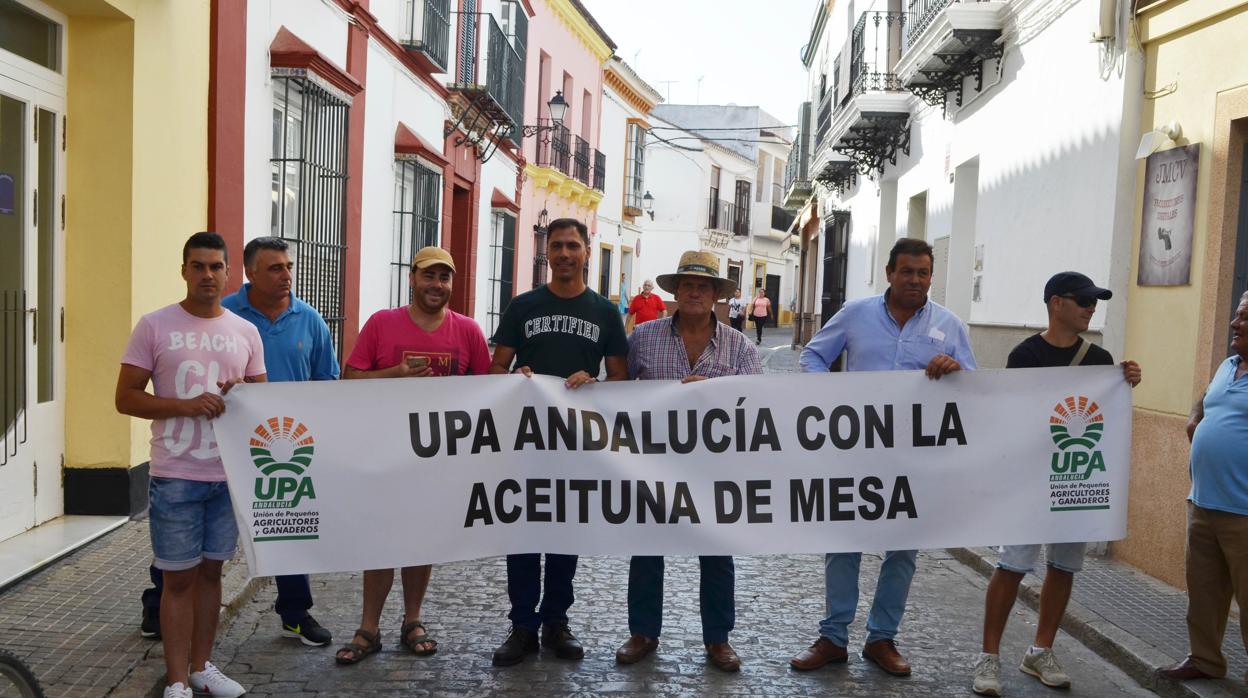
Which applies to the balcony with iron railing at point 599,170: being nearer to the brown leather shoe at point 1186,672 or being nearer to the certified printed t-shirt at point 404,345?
the certified printed t-shirt at point 404,345

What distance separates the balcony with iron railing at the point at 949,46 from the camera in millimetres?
10164

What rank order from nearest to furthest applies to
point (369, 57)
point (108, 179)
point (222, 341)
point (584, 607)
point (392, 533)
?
point (222, 341)
point (392, 533)
point (584, 607)
point (108, 179)
point (369, 57)

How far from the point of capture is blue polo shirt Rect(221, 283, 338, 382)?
501 cm

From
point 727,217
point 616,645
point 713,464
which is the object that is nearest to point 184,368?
point 713,464

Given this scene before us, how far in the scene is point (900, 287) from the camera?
5031mm

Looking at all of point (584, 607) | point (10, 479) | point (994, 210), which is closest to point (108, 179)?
Result: point (10, 479)

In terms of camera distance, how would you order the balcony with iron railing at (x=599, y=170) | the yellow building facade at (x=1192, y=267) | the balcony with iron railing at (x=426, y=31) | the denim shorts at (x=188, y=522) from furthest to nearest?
the balcony with iron railing at (x=599, y=170), the balcony with iron railing at (x=426, y=31), the yellow building facade at (x=1192, y=267), the denim shorts at (x=188, y=522)

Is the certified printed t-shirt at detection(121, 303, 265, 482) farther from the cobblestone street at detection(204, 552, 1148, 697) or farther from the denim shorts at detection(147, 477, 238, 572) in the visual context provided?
the cobblestone street at detection(204, 552, 1148, 697)

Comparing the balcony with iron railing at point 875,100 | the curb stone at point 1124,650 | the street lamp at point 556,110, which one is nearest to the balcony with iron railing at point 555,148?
the street lamp at point 556,110

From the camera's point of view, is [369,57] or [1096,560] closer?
[1096,560]

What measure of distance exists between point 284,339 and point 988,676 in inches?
126

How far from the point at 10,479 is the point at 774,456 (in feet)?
12.8

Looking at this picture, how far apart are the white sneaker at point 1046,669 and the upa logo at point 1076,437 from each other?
738 millimetres

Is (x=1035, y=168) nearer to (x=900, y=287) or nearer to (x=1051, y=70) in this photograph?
(x=1051, y=70)
